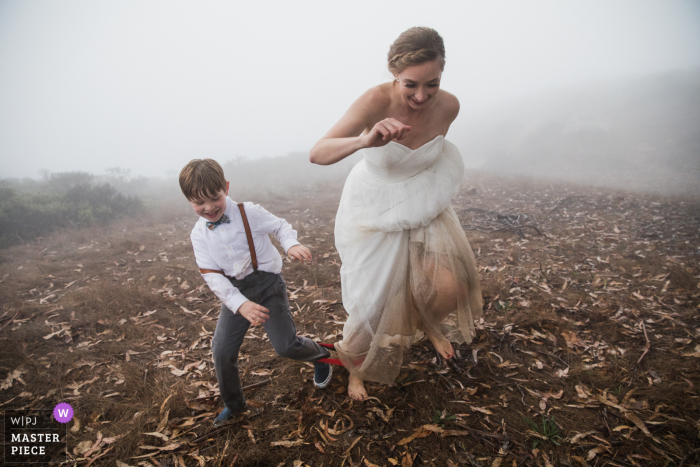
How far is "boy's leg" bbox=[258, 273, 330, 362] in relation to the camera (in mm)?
2406

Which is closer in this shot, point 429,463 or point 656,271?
point 429,463

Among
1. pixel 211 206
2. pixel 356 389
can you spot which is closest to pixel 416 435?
pixel 356 389

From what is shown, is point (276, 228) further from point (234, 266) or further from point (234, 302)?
point (234, 302)

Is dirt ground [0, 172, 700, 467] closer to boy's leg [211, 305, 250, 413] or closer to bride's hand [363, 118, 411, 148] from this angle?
boy's leg [211, 305, 250, 413]

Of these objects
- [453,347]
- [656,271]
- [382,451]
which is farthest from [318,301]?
[656,271]

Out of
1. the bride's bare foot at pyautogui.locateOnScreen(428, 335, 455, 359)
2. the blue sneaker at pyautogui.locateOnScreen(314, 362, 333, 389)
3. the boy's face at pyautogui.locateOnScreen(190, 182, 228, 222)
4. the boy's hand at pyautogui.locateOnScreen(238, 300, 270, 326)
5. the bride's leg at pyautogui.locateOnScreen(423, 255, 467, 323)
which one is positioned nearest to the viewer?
the boy's hand at pyautogui.locateOnScreen(238, 300, 270, 326)

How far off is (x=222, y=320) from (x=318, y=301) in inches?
88.2

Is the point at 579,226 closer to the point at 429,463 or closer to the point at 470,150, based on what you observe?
the point at 429,463

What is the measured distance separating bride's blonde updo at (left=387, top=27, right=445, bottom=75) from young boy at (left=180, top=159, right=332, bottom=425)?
1472mm

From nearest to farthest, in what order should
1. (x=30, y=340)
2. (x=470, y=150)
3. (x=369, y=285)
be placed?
(x=369, y=285), (x=30, y=340), (x=470, y=150)

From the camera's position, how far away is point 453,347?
3289 mm

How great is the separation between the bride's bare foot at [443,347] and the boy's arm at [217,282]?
78.4 inches

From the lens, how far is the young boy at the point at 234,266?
85.2 inches

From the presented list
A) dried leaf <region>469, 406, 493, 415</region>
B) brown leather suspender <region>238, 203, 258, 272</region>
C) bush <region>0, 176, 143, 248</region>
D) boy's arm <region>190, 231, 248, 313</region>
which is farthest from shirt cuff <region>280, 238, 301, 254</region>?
bush <region>0, 176, 143, 248</region>
